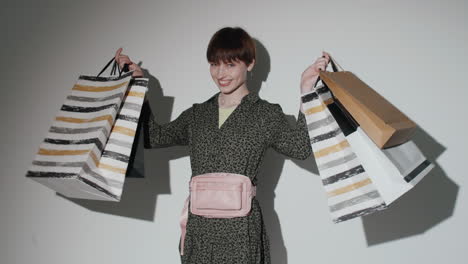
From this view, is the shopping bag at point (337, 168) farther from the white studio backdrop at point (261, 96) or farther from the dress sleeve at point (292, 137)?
the white studio backdrop at point (261, 96)

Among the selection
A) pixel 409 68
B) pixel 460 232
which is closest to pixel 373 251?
pixel 460 232

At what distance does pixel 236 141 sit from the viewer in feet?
4.18

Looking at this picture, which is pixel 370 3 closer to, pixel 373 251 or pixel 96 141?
pixel 373 251

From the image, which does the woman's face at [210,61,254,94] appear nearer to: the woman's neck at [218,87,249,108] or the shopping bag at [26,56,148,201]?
the woman's neck at [218,87,249,108]

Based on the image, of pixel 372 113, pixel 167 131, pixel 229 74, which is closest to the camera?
pixel 372 113

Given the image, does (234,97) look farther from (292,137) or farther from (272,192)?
(272,192)

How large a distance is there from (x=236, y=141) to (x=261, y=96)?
1.11 ft

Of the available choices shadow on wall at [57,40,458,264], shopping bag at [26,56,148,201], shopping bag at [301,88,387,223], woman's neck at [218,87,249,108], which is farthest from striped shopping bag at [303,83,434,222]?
shopping bag at [26,56,148,201]

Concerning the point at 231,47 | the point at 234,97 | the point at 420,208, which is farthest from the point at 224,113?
the point at 420,208

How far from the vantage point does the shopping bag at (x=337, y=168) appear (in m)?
1.15

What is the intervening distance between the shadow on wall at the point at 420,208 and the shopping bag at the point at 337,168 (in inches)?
15.0

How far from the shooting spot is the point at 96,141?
1269 millimetres

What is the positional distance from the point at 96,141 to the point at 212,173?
0.33 metres

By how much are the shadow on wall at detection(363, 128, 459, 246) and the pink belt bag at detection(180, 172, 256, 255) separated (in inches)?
19.4
